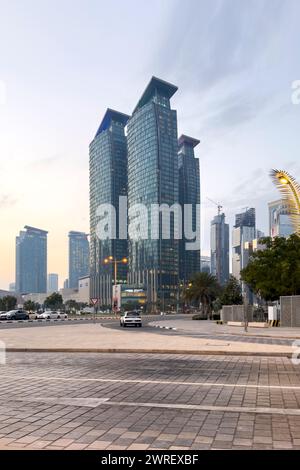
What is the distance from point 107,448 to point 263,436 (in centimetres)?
205

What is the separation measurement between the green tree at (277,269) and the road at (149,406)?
103 ft

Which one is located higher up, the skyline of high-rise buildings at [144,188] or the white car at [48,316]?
the skyline of high-rise buildings at [144,188]

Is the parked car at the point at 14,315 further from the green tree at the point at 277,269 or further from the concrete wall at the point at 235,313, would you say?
the green tree at the point at 277,269

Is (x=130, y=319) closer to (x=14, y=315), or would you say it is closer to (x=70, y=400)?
(x=14, y=315)

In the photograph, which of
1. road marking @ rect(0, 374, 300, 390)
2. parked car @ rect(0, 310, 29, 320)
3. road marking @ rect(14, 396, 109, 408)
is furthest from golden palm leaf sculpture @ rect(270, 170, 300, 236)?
parked car @ rect(0, 310, 29, 320)

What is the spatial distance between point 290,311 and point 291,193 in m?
30.5

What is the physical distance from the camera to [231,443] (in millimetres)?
5855

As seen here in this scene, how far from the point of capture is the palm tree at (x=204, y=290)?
74.4 meters

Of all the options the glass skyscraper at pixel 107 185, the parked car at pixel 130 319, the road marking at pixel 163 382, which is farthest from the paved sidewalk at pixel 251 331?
the glass skyscraper at pixel 107 185

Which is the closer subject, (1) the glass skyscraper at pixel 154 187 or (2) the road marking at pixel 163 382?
(2) the road marking at pixel 163 382

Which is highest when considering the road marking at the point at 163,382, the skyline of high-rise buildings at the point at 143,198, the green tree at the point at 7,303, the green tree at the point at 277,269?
the skyline of high-rise buildings at the point at 143,198

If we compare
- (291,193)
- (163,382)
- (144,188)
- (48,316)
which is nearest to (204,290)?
(48,316)

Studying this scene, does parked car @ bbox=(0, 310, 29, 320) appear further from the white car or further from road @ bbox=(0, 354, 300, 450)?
road @ bbox=(0, 354, 300, 450)

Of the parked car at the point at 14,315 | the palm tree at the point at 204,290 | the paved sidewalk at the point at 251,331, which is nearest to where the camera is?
the paved sidewalk at the point at 251,331
